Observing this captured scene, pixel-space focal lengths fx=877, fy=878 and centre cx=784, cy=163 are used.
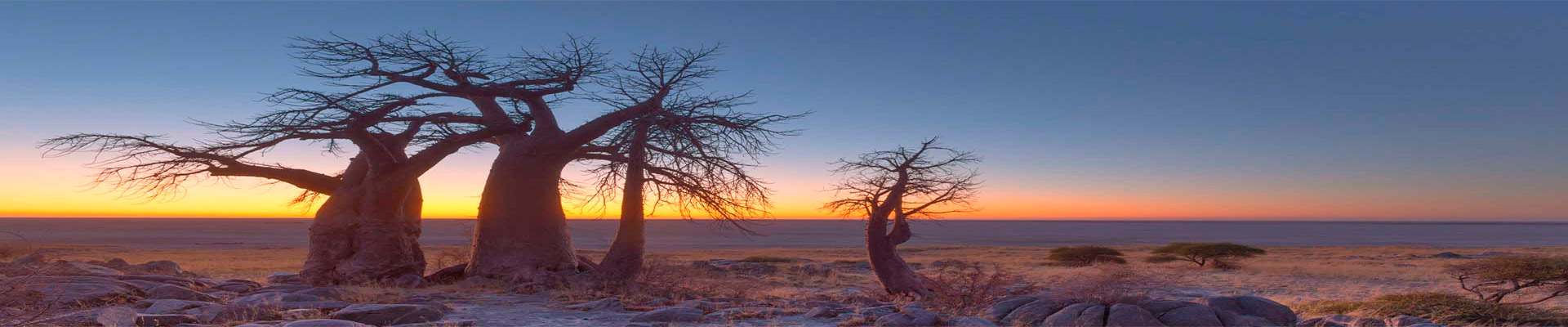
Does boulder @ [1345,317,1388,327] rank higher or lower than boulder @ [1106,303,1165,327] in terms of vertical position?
lower

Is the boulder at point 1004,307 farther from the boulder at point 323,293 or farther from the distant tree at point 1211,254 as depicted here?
the distant tree at point 1211,254

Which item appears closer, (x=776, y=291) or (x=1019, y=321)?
(x=1019, y=321)

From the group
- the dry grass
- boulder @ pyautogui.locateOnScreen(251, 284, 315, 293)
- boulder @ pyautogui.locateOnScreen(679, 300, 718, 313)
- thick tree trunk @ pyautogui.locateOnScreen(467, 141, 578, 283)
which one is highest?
thick tree trunk @ pyautogui.locateOnScreen(467, 141, 578, 283)

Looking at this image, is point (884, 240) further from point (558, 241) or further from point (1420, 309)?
point (1420, 309)

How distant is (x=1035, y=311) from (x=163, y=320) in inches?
365

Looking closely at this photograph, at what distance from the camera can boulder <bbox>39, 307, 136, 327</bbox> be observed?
27.0 ft

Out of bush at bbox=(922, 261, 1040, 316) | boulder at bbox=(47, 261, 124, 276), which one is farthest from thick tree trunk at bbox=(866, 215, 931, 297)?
boulder at bbox=(47, 261, 124, 276)

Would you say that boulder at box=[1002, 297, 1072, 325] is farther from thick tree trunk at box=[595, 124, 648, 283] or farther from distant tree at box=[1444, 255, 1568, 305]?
distant tree at box=[1444, 255, 1568, 305]

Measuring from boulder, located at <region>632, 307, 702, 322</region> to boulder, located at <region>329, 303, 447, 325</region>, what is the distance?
2.24m

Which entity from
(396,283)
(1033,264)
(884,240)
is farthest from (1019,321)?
(1033,264)

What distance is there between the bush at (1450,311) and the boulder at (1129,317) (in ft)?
13.5

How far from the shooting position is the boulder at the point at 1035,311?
10.3 metres

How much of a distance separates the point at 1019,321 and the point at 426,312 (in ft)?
21.8

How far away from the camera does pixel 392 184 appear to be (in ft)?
49.6
